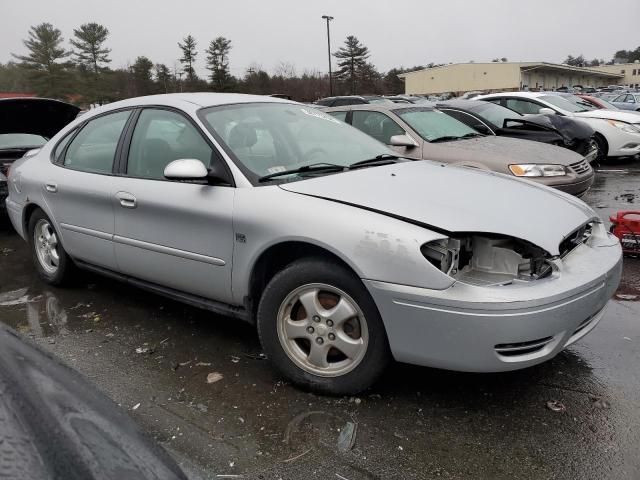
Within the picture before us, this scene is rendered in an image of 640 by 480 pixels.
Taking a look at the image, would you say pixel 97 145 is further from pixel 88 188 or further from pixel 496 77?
pixel 496 77

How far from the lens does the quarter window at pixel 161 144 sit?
342 centimetres

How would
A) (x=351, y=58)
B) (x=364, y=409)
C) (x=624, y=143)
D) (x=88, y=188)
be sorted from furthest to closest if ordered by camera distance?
(x=351, y=58), (x=624, y=143), (x=88, y=188), (x=364, y=409)

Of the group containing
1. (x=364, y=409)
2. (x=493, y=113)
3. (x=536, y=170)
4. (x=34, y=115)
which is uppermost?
(x=34, y=115)

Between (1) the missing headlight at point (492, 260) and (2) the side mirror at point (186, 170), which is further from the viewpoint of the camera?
(2) the side mirror at point (186, 170)

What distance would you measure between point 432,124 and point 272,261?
4797mm

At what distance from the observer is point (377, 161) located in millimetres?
3574

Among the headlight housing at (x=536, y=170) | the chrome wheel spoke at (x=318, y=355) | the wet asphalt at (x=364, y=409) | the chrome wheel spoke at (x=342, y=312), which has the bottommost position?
the wet asphalt at (x=364, y=409)

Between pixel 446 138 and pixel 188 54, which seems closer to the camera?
pixel 446 138

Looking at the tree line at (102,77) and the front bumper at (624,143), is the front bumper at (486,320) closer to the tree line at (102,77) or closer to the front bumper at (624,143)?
the front bumper at (624,143)

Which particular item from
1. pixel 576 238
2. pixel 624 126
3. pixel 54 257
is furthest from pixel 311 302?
pixel 624 126

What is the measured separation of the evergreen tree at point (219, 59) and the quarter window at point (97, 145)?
236 ft

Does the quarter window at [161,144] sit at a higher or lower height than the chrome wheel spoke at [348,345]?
higher

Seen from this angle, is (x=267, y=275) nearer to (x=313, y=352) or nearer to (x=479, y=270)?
(x=313, y=352)

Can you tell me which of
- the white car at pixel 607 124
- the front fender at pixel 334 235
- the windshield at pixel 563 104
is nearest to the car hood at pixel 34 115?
the front fender at pixel 334 235
